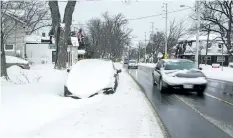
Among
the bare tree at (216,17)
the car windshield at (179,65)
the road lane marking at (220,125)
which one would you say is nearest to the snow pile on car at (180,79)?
the car windshield at (179,65)

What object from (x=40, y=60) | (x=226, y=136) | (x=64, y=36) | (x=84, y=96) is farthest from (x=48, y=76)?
(x=40, y=60)

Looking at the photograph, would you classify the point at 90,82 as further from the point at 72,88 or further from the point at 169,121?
the point at 169,121

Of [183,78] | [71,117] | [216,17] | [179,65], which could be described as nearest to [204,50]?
[216,17]

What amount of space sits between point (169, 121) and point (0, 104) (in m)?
4.56

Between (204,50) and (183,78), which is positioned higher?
A: (204,50)

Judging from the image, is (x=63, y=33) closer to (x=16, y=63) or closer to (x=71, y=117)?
(x=16, y=63)

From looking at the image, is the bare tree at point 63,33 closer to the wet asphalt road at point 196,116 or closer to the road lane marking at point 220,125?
the wet asphalt road at point 196,116

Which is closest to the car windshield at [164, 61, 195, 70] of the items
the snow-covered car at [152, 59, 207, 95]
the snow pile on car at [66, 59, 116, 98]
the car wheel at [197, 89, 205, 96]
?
the snow-covered car at [152, 59, 207, 95]

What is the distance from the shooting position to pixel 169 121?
8633 mm

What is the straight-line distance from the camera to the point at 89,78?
1263 centimetres

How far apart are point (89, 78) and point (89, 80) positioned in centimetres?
16

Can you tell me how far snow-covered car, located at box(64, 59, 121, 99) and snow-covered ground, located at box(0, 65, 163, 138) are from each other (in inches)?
17.2

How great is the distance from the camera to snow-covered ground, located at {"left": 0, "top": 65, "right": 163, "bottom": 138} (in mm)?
6703

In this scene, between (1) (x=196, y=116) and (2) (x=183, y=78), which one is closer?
(1) (x=196, y=116)
